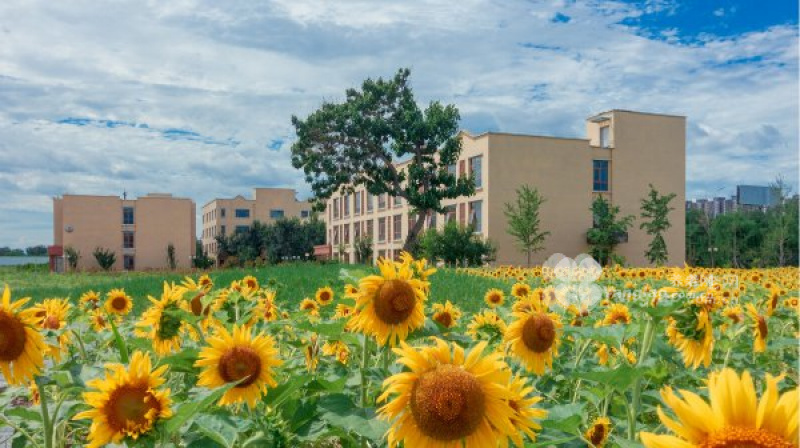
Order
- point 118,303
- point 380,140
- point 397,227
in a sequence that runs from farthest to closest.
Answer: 1. point 397,227
2. point 380,140
3. point 118,303

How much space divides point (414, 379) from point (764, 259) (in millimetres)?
49611

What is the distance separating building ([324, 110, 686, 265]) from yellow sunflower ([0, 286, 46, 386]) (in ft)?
123

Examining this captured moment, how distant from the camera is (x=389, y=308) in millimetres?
2527

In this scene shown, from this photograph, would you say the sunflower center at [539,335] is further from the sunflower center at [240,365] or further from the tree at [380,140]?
the tree at [380,140]

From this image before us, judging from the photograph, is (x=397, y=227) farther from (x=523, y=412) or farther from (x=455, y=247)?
(x=523, y=412)

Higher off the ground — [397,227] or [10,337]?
[10,337]

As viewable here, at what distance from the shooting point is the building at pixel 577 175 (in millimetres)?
40625

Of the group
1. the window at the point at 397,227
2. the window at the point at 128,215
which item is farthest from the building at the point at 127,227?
the window at the point at 397,227

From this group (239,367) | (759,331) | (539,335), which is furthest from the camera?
(759,331)

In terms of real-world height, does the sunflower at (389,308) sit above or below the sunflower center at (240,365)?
above

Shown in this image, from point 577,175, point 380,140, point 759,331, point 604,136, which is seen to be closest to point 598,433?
point 759,331

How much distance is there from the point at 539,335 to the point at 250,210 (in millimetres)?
89813

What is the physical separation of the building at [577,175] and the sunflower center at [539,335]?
1446 inches

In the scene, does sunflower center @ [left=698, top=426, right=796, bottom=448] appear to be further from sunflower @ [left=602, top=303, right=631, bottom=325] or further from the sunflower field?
sunflower @ [left=602, top=303, right=631, bottom=325]
